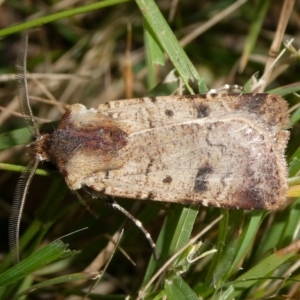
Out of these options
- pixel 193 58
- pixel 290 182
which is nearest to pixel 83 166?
pixel 290 182

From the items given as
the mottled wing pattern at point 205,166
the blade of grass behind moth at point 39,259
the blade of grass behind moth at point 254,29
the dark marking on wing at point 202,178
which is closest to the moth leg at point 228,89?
the mottled wing pattern at point 205,166

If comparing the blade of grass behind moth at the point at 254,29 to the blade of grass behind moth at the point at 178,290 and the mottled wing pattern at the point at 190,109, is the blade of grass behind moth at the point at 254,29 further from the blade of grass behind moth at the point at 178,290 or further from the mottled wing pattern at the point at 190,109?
the blade of grass behind moth at the point at 178,290

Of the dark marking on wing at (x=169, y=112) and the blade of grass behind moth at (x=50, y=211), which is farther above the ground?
the dark marking on wing at (x=169, y=112)

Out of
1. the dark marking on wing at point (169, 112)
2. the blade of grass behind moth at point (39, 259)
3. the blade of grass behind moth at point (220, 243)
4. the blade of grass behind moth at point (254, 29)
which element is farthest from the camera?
the blade of grass behind moth at point (254, 29)

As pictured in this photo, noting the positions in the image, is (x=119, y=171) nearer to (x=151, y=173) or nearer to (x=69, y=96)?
(x=151, y=173)

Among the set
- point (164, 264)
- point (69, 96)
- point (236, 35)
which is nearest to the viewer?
point (164, 264)

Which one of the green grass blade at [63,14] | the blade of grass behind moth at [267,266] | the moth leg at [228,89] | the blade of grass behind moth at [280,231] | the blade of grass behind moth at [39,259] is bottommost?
the blade of grass behind moth at [267,266]
